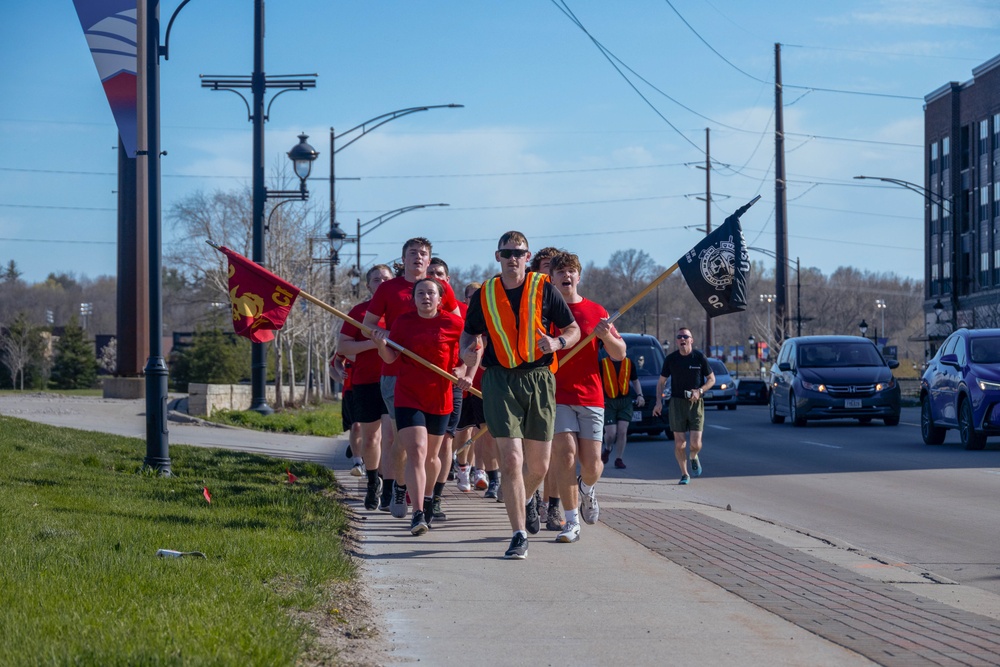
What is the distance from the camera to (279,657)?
15.5 ft

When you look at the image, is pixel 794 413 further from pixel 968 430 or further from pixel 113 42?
pixel 113 42

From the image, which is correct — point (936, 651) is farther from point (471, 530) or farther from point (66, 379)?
point (66, 379)

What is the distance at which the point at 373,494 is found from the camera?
10875 millimetres

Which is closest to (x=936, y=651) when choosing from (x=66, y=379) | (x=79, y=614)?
(x=79, y=614)

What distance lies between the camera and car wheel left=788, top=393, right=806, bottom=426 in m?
25.3

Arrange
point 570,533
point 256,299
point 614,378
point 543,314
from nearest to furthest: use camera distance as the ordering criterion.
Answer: point 543,314, point 570,533, point 256,299, point 614,378

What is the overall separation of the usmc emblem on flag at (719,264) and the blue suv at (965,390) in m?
10.1

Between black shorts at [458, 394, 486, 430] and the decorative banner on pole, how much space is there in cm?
536

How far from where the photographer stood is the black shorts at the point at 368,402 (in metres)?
10.7

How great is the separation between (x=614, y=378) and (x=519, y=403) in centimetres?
749

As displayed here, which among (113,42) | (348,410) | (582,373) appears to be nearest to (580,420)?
(582,373)

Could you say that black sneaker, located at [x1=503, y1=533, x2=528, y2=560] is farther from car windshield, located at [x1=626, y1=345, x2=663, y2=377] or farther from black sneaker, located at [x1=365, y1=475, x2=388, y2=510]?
car windshield, located at [x1=626, y1=345, x2=663, y2=377]

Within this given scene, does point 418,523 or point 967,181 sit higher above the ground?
point 967,181

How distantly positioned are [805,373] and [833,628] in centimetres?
1963
